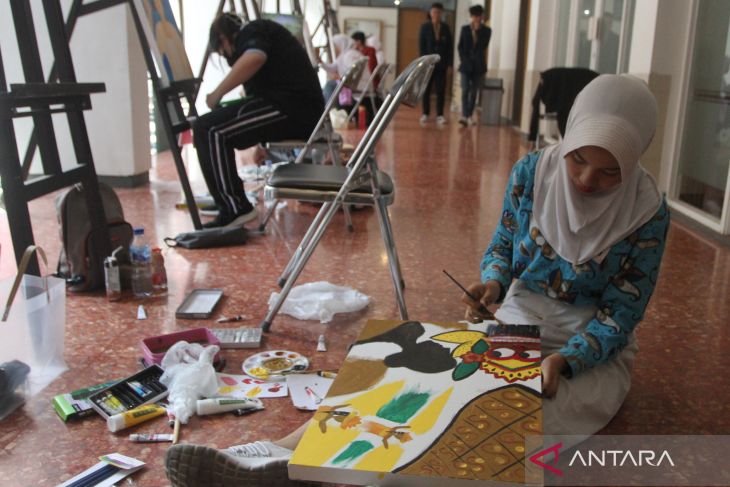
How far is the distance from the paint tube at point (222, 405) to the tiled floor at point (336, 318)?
2cm

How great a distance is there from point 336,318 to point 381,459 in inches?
48.9

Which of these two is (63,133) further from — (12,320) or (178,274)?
(12,320)

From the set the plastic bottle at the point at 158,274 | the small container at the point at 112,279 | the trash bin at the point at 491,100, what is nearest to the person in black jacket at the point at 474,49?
the trash bin at the point at 491,100

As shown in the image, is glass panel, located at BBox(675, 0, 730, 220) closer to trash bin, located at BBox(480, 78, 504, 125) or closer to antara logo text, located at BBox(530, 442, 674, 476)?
antara logo text, located at BBox(530, 442, 674, 476)

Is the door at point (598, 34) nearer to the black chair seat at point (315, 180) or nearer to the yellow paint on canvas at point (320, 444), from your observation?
the black chair seat at point (315, 180)

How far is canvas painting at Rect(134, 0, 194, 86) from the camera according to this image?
2977 mm

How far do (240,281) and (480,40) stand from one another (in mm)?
6977

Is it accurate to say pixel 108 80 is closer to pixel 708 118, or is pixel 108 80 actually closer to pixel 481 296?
pixel 481 296

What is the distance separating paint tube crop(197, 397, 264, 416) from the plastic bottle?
92 centimetres

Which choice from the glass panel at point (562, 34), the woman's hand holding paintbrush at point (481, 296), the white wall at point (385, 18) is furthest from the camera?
the white wall at point (385, 18)

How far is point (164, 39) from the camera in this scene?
10.2 feet

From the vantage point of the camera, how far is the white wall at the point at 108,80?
3.87 metres

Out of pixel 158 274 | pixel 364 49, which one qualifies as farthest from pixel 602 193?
pixel 364 49

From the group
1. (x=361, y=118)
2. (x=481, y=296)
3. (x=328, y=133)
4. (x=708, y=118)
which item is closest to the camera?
(x=481, y=296)
